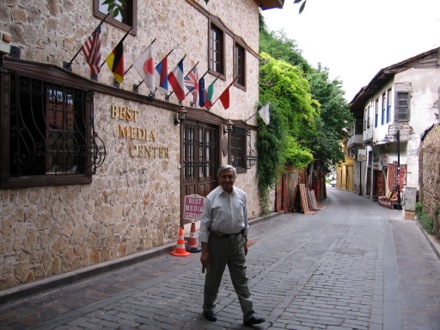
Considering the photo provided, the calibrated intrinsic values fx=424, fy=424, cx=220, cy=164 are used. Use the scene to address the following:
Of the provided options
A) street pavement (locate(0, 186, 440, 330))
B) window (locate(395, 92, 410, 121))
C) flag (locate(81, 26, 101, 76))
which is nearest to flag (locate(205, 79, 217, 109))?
street pavement (locate(0, 186, 440, 330))

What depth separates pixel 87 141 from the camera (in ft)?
22.4

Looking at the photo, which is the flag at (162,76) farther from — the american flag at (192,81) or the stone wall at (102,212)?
the american flag at (192,81)

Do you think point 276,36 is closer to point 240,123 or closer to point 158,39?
point 240,123

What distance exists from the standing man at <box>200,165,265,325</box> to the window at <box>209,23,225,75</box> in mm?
7993

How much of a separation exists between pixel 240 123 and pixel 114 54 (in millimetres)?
7533

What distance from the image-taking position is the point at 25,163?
5.76 m

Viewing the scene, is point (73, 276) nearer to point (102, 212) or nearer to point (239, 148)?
point (102, 212)

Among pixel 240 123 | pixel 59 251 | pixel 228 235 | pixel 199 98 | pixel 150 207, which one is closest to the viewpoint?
pixel 228 235

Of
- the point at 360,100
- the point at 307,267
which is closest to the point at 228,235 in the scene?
the point at 307,267

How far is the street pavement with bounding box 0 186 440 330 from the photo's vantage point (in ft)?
15.8

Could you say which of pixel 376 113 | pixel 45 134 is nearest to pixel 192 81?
pixel 45 134

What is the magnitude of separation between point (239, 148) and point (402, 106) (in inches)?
528

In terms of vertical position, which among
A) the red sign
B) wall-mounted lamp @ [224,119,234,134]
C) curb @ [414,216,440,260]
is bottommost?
curb @ [414,216,440,260]

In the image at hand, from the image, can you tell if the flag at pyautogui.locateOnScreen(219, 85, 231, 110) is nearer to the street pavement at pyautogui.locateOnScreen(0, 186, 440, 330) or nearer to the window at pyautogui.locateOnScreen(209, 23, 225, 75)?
the window at pyautogui.locateOnScreen(209, 23, 225, 75)
